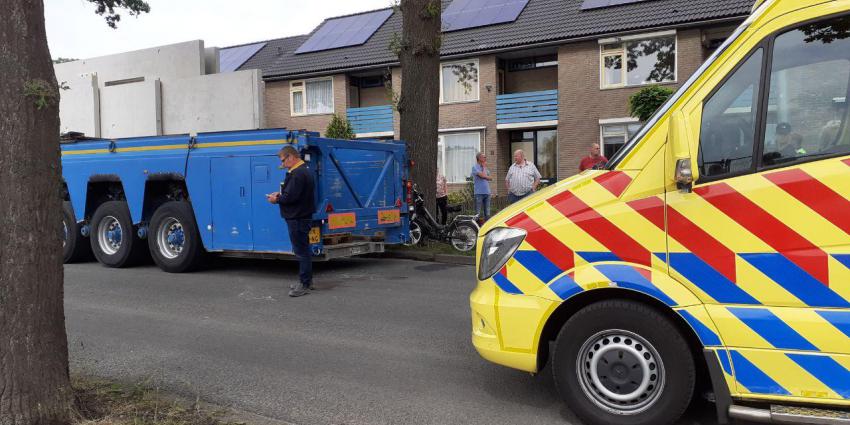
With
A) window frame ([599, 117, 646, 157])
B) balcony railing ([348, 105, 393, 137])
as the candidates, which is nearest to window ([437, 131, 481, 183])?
balcony railing ([348, 105, 393, 137])

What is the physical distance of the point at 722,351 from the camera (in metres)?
3.23

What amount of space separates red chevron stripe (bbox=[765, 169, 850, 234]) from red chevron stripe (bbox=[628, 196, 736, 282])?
0.41m

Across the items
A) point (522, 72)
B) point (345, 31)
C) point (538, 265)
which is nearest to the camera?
point (538, 265)

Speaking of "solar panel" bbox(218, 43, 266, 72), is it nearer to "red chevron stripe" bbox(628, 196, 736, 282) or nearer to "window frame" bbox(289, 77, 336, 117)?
"window frame" bbox(289, 77, 336, 117)

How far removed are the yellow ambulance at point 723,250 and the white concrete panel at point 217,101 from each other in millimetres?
12311

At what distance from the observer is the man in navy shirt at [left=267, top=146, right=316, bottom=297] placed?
7.84 m

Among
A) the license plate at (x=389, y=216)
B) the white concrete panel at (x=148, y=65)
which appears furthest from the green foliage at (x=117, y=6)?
the license plate at (x=389, y=216)

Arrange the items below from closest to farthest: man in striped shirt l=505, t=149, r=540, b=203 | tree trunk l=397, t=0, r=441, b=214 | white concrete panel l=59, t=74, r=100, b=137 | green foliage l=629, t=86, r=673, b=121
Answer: tree trunk l=397, t=0, r=441, b=214 → man in striped shirt l=505, t=149, r=540, b=203 → green foliage l=629, t=86, r=673, b=121 → white concrete panel l=59, t=74, r=100, b=137

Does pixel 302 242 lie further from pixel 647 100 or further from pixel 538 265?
pixel 647 100

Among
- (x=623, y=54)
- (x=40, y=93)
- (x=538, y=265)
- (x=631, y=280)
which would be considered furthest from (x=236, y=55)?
(x=631, y=280)

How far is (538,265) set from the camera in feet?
11.9

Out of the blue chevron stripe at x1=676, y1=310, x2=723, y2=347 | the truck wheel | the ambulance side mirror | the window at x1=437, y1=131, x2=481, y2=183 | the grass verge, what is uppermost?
the window at x1=437, y1=131, x2=481, y2=183

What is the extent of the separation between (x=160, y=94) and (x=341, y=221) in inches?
419

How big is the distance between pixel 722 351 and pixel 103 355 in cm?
476
